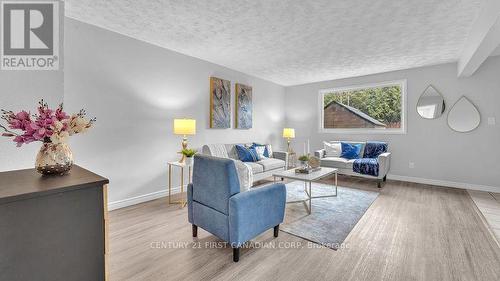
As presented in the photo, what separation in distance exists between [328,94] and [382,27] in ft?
10.6

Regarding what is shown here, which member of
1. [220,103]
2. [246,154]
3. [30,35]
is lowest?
[246,154]

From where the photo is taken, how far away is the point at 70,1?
2.43 meters

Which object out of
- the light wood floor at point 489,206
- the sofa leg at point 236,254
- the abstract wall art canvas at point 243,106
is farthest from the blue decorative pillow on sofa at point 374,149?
the sofa leg at point 236,254

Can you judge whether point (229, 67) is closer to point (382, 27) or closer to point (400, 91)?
point (382, 27)

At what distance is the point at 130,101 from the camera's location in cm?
331

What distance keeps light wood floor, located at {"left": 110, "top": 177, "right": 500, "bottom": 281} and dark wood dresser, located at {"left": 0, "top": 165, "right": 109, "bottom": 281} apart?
88cm

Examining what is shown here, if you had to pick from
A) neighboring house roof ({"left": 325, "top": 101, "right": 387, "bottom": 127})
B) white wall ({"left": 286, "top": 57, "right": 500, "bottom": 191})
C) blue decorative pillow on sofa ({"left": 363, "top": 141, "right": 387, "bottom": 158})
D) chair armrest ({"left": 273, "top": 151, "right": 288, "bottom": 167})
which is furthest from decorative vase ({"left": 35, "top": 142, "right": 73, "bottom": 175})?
neighboring house roof ({"left": 325, "top": 101, "right": 387, "bottom": 127})

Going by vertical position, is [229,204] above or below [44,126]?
below

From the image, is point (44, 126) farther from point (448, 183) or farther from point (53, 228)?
point (448, 183)

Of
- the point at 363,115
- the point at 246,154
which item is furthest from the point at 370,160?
the point at 246,154

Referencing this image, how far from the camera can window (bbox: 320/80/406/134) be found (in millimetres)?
5105

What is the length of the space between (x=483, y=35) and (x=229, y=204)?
3.36m

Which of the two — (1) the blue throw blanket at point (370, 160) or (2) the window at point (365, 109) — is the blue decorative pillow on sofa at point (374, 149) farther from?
(2) the window at point (365, 109)

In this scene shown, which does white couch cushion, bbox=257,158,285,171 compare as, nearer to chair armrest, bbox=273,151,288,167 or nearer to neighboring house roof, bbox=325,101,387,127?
chair armrest, bbox=273,151,288,167
